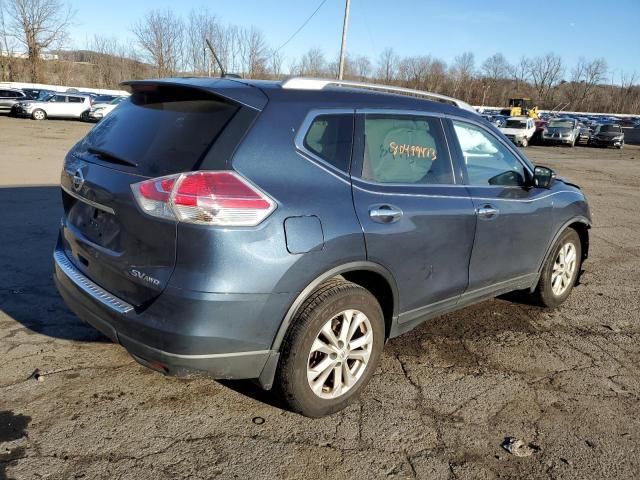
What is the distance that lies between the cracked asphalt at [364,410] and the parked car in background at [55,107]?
2922cm

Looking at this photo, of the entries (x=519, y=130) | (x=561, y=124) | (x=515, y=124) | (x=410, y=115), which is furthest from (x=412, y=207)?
(x=561, y=124)

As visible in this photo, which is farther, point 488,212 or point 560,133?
point 560,133

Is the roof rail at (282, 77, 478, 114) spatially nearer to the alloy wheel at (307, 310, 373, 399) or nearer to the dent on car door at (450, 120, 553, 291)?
the dent on car door at (450, 120, 553, 291)

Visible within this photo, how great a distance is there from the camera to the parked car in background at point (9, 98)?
99.5 feet

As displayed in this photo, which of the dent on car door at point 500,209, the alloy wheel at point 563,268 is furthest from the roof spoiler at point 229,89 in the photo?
the alloy wheel at point 563,268

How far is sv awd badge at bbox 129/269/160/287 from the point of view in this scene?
2508 millimetres

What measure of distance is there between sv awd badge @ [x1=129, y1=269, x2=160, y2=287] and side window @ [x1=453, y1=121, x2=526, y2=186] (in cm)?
228

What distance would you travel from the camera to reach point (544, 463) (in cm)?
275

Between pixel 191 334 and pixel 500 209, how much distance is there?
8.02 feet

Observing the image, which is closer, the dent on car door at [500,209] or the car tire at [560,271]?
the dent on car door at [500,209]

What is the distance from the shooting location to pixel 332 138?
→ 2.91 metres

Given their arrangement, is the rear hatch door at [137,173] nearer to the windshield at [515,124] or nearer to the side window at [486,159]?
the side window at [486,159]

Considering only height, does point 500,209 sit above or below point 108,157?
below

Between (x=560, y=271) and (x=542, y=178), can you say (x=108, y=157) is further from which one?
(x=560, y=271)
